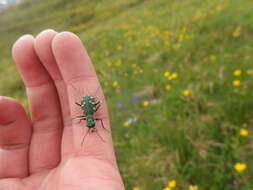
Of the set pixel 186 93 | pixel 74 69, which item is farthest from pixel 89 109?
pixel 186 93

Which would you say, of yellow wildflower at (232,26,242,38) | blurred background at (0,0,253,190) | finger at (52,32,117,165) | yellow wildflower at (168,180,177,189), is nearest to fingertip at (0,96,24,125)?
finger at (52,32,117,165)

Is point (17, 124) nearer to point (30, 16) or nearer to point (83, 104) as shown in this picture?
point (83, 104)

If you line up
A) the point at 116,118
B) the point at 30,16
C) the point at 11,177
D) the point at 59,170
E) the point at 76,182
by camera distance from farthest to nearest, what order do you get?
1. the point at 30,16
2. the point at 116,118
3. the point at 11,177
4. the point at 59,170
5. the point at 76,182

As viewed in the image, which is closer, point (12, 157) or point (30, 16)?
point (12, 157)

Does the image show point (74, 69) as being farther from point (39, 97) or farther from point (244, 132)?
point (244, 132)

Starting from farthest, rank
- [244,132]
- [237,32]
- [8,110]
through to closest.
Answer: [237,32] < [244,132] < [8,110]

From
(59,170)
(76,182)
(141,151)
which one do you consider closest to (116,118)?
(141,151)
